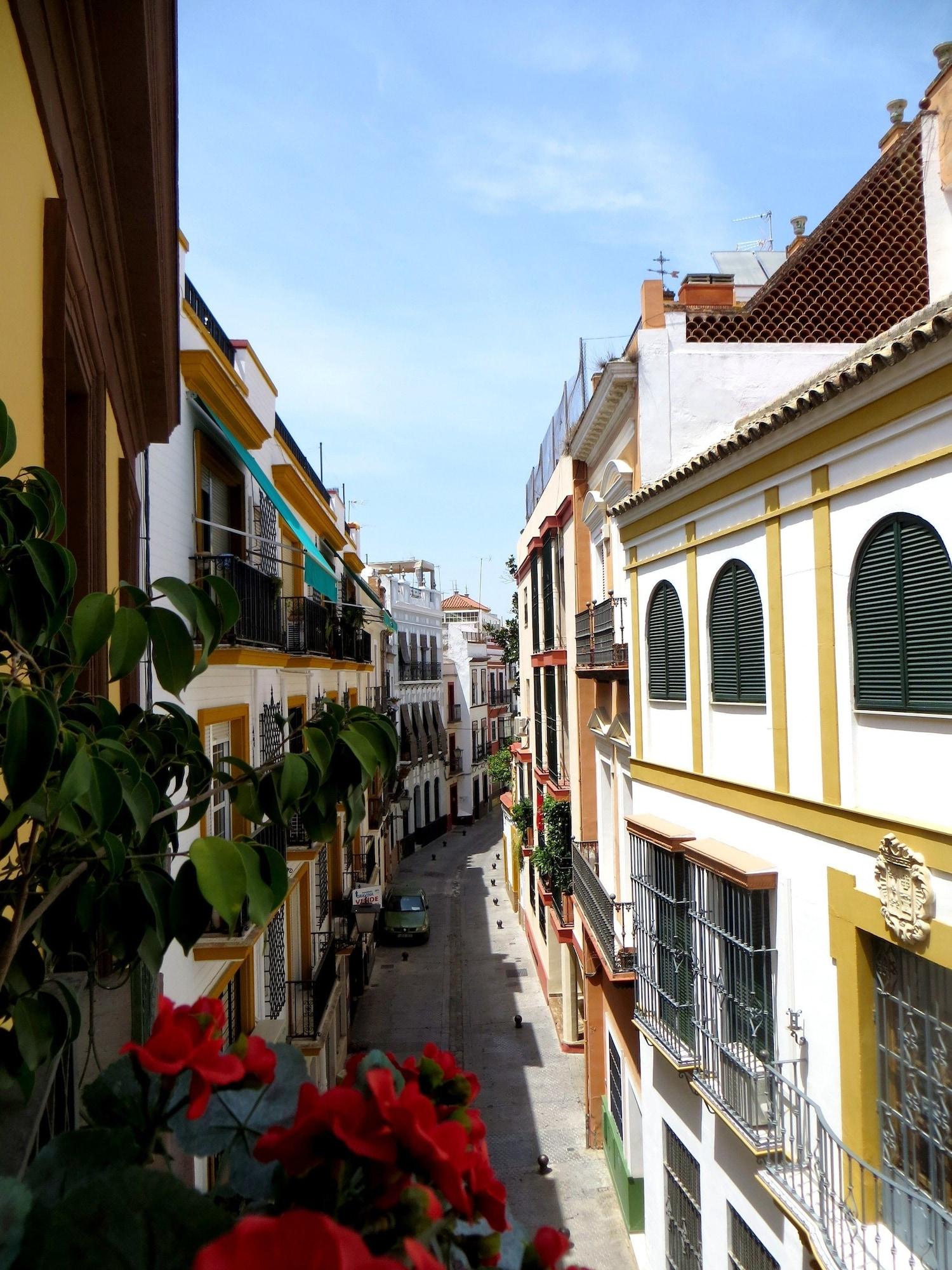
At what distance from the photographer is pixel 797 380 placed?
38.7 ft

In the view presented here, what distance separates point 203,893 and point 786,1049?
7041mm

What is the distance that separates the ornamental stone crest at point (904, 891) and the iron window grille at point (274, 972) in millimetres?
7114

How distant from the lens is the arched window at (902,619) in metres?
5.65

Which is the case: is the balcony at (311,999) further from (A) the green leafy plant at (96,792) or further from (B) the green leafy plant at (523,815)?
(A) the green leafy plant at (96,792)

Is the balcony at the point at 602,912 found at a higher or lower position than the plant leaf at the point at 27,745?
lower

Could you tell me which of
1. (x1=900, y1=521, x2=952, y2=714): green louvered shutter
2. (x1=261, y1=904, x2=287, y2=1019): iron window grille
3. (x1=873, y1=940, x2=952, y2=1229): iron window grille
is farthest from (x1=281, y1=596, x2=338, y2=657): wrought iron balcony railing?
(x1=873, y1=940, x2=952, y2=1229): iron window grille

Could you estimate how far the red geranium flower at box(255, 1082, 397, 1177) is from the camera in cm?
106

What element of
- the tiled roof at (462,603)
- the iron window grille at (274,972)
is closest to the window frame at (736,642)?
the iron window grille at (274,972)

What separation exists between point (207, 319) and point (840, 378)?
21.8ft

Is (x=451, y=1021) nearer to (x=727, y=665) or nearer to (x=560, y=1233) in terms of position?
(x=727, y=665)

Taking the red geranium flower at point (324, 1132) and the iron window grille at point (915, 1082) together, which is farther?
the iron window grille at point (915, 1082)

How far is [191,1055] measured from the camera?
1312 millimetres

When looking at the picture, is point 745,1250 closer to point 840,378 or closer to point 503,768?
point 840,378

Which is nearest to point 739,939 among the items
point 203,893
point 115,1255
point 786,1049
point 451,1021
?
point 786,1049
